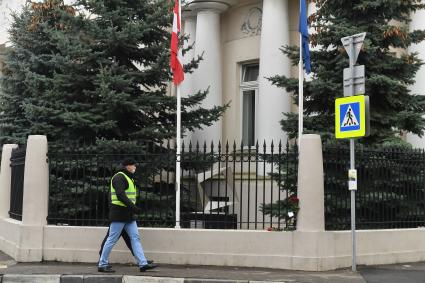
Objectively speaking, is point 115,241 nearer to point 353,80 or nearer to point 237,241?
point 237,241

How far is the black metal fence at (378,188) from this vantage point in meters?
10.7

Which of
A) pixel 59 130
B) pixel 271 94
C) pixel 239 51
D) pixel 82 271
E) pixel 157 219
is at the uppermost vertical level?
pixel 239 51

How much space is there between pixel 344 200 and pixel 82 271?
15.9 ft

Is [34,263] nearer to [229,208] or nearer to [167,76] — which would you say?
[229,208]

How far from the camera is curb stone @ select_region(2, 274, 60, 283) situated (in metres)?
9.11

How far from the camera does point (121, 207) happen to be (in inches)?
366

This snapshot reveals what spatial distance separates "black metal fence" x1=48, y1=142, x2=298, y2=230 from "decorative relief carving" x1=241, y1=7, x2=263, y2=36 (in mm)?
7782

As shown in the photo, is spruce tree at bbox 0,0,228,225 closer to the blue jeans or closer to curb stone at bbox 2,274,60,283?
the blue jeans

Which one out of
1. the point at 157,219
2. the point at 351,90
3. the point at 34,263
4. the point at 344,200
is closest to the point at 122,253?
the point at 157,219

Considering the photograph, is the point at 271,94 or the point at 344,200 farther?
the point at 271,94

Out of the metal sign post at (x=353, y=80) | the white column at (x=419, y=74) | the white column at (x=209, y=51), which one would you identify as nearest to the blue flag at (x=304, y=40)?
the metal sign post at (x=353, y=80)

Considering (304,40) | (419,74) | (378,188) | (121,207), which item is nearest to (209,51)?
(419,74)

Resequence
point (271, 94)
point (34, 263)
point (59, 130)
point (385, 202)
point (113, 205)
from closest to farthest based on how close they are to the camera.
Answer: point (113, 205), point (34, 263), point (385, 202), point (59, 130), point (271, 94)

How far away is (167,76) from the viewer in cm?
1392
